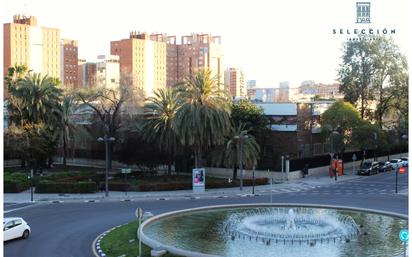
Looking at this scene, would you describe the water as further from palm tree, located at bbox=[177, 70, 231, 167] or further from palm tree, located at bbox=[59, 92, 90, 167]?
palm tree, located at bbox=[59, 92, 90, 167]

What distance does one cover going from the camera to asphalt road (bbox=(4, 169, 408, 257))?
2838 cm

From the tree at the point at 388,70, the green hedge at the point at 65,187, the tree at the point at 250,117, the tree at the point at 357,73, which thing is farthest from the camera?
the tree at the point at 357,73

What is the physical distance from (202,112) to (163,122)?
19.7 ft

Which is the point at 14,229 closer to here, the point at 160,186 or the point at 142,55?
the point at 160,186

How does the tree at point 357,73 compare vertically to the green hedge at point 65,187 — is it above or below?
above

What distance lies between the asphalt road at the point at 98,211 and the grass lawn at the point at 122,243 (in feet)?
3.10

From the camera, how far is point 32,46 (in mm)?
149000

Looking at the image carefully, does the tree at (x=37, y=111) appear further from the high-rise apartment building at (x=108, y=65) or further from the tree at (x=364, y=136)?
Result: the high-rise apartment building at (x=108, y=65)

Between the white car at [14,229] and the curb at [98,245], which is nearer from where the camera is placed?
the curb at [98,245]

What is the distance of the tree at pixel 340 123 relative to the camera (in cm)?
6725

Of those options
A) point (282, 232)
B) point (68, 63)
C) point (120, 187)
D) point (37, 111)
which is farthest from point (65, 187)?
point (68, 63)

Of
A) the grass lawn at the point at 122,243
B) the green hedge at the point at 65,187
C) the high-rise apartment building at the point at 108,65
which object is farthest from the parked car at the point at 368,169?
the high-rise apartment building at the point at 108,65

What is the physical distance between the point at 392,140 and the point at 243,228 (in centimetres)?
5129

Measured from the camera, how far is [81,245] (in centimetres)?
2845
